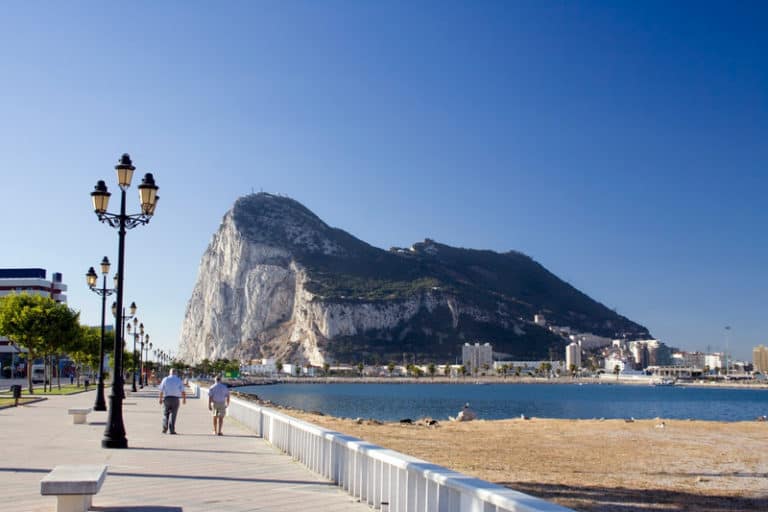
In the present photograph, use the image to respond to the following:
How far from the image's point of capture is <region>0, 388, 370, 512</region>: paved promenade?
8812mm

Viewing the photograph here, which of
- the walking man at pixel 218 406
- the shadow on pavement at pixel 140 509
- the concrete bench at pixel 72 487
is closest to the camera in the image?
the concrete bench at pixel 72 487

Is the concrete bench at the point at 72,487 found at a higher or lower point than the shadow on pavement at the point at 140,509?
higher

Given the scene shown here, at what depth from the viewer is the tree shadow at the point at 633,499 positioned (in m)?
12.0

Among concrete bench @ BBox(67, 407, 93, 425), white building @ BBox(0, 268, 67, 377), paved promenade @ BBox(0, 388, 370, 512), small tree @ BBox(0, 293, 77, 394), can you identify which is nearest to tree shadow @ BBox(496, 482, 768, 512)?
paved promenade @ BBox(0, 388, 370, 512)

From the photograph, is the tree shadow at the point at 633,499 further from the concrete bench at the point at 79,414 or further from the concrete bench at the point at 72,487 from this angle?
the concrete bench at the point at 79,414

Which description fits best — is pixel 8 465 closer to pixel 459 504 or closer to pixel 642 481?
pixel 459 504

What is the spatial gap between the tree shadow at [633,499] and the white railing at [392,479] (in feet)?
12.3

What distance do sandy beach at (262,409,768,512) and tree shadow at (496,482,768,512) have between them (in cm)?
2

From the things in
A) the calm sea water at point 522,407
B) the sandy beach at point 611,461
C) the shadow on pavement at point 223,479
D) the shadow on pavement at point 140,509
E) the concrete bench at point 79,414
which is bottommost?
the calm sea water at point 522,407

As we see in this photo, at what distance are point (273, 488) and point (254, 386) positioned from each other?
186429 mm

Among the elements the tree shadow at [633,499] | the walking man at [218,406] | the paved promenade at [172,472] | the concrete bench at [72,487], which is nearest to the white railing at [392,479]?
the paved promenade at [172,472]

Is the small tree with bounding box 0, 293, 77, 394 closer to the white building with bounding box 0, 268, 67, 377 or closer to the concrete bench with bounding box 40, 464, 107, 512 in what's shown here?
the concrete bench with bounding box 40, 464, 107, 512

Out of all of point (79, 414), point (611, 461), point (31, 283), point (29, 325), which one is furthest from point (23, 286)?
point (611, 461)

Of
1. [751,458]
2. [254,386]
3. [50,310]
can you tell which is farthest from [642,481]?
[254,386]
